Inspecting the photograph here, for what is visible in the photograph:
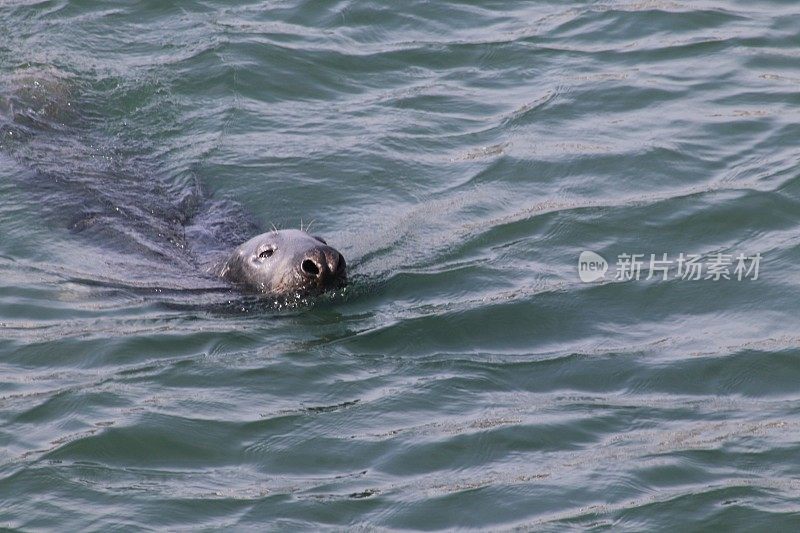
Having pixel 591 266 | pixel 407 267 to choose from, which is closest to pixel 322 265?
pixel 407 267

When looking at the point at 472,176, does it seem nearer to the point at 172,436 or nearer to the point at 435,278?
the point at 435,278

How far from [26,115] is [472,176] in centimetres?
380

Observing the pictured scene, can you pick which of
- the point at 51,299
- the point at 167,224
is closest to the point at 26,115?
the point at 167,224

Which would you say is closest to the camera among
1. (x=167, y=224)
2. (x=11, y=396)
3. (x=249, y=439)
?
(x=249, y=439)

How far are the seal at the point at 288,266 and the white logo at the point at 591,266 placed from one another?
Answer: 1.70 m

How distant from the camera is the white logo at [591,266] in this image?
925cm

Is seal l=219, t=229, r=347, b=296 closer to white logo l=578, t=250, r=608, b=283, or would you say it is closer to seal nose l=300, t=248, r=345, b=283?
seal nose l=300, t=248, r=345, b=283

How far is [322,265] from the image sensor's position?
8383 millimetres

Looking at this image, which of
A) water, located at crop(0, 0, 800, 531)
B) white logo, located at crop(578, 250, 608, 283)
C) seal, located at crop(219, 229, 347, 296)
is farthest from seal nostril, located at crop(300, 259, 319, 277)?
white logo, located at crop(578, 250, 608, 283)

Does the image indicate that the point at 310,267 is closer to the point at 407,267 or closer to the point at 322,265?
the point at 322,265

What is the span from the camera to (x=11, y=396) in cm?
764

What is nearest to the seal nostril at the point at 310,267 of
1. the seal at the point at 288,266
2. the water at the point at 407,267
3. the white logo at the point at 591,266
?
the seal at the point at 288,266

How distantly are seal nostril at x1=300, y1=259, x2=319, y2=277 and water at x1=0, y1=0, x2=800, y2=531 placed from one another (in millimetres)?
309

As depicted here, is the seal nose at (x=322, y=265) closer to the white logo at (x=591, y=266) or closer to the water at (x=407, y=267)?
the water at (x=407, y=267)
